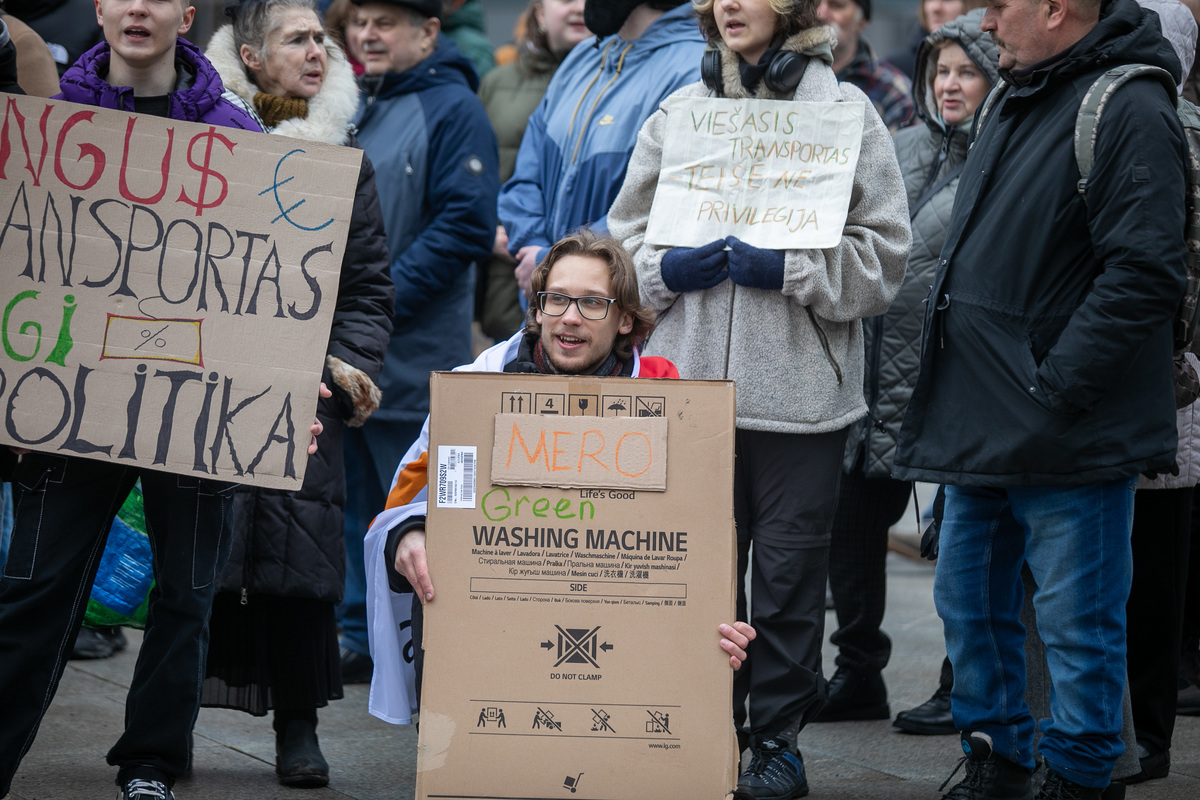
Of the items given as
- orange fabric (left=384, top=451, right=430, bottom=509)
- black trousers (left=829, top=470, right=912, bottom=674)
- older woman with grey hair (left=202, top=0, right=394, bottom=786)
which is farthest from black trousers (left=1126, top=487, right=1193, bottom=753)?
older woman with grey hair (left=202, top=0, right=394, bottom=786)

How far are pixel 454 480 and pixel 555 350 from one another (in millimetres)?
534

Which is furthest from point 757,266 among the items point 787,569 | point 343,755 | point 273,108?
point 343,755

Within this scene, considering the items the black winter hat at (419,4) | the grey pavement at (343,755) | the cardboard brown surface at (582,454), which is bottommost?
the grey pavement at (343,755)

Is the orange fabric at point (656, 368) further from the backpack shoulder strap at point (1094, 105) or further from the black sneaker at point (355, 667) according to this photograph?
the black sneaker at point (355, 667)

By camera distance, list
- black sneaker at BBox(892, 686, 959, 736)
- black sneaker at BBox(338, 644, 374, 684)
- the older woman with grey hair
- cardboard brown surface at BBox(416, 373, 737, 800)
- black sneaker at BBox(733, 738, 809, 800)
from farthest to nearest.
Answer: black sneaker at BBox(338, 644, 374, 684) → black sneaker at BBox(892, 686, 959, 736) → the older woman with grey hair → black sneaker at BBox(733, 738, 809, 800) → cardboard brown surface at BBox(416, 373, 737, 800)

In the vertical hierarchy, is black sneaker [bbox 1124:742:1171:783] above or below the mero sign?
below

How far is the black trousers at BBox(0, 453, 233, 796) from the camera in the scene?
3.14m

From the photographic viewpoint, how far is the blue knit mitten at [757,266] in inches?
147

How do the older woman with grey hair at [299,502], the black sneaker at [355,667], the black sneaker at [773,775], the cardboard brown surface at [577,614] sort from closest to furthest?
1. the cardboard brown surface at [577,614]
2. the black sneaker at [773,775]
3. the older woman with grey hair at [299,502]
4. the black sneaker at [355,667]

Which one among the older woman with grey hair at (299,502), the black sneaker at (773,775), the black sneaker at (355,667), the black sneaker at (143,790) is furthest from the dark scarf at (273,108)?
the black sneaker at (773,775)

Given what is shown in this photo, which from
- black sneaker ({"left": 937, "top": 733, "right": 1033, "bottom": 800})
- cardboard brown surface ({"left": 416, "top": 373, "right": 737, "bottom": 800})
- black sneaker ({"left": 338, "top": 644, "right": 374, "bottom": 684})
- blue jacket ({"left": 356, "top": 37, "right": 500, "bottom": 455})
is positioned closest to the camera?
cardboard brown surface ({"left": 416, "top": 373, "right": 737, "bottom": 800})

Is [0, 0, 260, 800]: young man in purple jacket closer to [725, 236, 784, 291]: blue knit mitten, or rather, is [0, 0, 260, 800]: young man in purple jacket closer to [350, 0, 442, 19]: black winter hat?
[725, 236, 784, 291]: blue knit mitten


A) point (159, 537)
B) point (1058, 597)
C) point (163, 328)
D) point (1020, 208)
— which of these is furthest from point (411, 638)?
point (1020, 208)

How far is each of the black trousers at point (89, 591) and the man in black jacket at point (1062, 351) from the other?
5.80 feet
